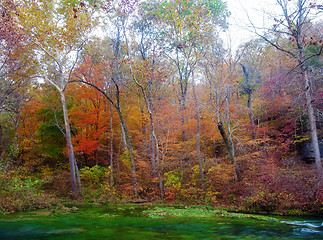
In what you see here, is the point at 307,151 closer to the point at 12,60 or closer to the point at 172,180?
the point at 172,180

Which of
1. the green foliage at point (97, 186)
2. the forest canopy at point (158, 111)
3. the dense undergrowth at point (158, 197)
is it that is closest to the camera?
the dense undergrowth at point (158, 197)

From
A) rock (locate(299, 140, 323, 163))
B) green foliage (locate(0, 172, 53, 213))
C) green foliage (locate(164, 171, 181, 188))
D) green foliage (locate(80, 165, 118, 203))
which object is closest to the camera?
green foliage (locate(0, 172, 53, 213))

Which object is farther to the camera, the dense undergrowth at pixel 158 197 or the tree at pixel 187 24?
the tree at pixel 187 24

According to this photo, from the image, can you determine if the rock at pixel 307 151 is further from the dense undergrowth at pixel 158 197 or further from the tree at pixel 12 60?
the tree at pixel 12 60

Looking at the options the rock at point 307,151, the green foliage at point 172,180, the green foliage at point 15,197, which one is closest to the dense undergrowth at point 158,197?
the green foliage at point 15,197

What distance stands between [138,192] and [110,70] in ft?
33.4

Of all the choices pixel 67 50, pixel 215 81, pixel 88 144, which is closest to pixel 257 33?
pixel 215 81

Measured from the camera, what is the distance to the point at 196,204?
15180 mm

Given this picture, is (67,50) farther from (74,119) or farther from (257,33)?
(257,33)

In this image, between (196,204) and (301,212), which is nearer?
(301,212)

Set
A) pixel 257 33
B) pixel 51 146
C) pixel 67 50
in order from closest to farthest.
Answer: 1. pixel 257 33
2. pixel 67 50
3. pixel 51 146

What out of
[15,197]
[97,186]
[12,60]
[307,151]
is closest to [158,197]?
[97,186]

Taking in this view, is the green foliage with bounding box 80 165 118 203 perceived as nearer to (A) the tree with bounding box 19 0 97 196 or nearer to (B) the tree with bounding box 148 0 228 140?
(A) the tree with bounding box 19 0 97 196

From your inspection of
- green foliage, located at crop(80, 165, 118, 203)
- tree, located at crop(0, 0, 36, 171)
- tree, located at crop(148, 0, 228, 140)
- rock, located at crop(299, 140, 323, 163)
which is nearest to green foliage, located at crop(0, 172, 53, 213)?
tree, located at crop(0, 0, 36, 171)
